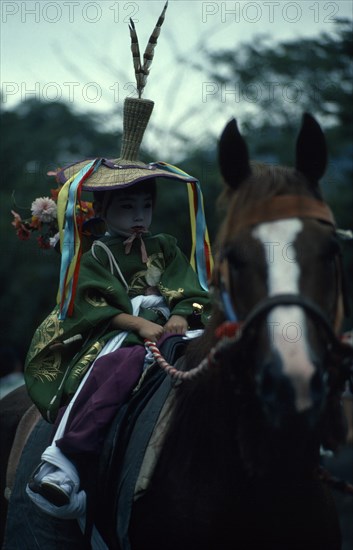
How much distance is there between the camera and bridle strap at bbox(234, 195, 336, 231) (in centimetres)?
322

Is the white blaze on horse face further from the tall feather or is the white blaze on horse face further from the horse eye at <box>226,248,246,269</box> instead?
the tall feather

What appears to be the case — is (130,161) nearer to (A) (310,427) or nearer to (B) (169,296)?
(B) (169,296)

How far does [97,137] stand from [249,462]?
97.3ft

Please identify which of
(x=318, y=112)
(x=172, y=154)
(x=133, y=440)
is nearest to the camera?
(x=133, y=440)

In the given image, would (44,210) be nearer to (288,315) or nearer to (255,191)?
(255,191)

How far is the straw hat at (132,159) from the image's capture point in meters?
4.73

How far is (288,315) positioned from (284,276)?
0.16 m

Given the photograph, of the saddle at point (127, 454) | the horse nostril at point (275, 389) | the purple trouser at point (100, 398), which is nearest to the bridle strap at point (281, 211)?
the horse nostril at point (275, 389)

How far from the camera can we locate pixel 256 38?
75.7ft

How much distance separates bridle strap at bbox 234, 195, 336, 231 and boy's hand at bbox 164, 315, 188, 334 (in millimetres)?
1252

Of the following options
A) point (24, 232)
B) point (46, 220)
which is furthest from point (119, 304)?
point (24, 232)

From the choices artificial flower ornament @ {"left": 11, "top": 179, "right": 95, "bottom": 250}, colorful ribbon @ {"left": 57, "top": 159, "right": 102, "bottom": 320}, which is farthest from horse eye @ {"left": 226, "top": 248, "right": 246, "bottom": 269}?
artificial flower ornament @ {"left": 11, "top": 179, "right": 95, "bottom": 250}

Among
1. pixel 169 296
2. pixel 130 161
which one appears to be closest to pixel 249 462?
pixel 169 296

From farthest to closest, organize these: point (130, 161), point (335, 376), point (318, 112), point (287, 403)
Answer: point (318, 112), point (130, 161), point (335, 376), point (287, 403)
